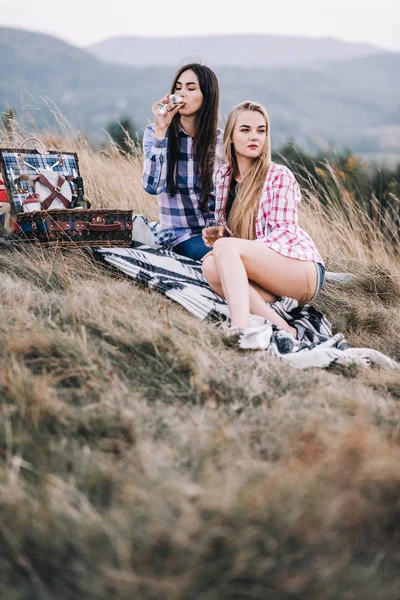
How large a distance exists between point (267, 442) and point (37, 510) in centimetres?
66

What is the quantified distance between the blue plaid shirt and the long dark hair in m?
0.04

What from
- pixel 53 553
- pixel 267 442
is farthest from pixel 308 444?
pixel 53 553

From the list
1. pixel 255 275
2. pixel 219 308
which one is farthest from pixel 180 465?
pixel 255 275

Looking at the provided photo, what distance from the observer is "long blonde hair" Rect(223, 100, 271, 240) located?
2943 mm

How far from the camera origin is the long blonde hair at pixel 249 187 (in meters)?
2.94

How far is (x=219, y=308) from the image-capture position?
272 centimetres

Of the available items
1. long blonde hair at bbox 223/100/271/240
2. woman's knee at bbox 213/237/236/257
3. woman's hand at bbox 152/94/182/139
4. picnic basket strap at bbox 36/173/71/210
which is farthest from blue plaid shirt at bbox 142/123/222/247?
woman's knee at bbox 213/237/236/257

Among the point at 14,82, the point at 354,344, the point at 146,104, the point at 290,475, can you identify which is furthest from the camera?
the point at 146,104

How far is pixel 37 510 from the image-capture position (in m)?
1.22

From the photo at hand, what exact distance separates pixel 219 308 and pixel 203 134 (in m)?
1.24

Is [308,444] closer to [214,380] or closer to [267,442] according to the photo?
[267,442]

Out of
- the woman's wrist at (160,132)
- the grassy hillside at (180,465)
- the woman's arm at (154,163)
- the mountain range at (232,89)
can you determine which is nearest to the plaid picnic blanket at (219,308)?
the grassy hillside at (180,465)

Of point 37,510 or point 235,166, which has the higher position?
point 235,166

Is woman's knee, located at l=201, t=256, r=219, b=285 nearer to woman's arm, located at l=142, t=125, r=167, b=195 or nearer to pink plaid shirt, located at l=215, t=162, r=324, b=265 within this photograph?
pink plaid shirt, located at l=215, t=162, r=324, b=265
